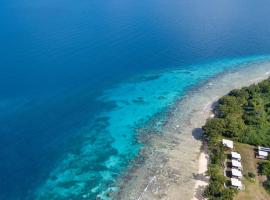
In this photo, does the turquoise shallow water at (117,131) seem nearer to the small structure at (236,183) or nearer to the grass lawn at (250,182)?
the small structure at (236,183)

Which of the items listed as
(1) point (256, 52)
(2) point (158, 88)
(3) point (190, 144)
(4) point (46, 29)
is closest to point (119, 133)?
(3) point (190, 144)

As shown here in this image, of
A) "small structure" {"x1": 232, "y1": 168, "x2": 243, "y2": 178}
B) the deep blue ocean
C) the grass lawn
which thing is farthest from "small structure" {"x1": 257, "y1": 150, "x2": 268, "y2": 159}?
the deep blue ocean

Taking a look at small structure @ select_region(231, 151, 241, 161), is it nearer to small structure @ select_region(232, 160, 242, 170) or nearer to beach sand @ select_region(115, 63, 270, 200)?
small structure @ select_region(232, 160, 242, 170)

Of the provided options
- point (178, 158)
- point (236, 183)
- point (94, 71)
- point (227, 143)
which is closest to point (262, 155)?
point (227, 143)

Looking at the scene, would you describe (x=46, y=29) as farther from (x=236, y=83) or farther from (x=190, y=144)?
(x=190, y=144)

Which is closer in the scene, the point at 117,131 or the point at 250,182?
the point at 250,182

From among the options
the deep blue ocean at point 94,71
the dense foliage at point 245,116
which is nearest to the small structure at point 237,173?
the dense foliage at point 245,116

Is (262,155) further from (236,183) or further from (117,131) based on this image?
(117,131)
